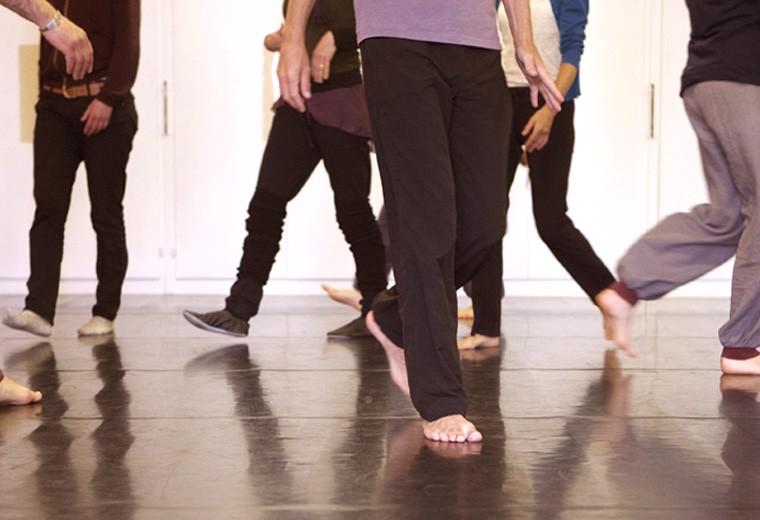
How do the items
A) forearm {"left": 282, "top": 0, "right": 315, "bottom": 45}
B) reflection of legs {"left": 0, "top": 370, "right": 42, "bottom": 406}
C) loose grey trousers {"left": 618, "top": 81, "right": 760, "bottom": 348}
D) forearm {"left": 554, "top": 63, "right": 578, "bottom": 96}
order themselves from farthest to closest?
forearm {"left": 554, "top": 63, "right": 578, "bottom": 96}, loose grey trousers {"left": 618, "top": 81, "right": 760, "bottom": 348}, reflection of legs {"left": 0, "top": 370, "right": 42, "bottom": 406}, forearm {"left": 282, "top": 0, "right": 315, "bottom": 45}

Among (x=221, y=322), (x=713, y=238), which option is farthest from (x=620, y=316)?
(x=221, y=322)

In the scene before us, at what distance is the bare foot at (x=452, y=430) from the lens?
170cm

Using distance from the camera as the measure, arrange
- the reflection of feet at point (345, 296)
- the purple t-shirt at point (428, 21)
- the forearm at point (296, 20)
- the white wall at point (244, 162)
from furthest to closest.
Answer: the white wall at point (244, 162) → the reflection of feet at point (345, 296) → the forearm at point (296, 20) → the purple t-shirt at point (428, 21)

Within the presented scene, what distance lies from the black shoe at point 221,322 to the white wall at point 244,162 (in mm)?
1709

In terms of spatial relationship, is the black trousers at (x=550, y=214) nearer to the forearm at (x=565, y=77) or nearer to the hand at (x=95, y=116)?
the forearm at (x=565, y=77)

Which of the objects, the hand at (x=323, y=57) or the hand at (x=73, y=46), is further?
the hand at (x=323, y=57)

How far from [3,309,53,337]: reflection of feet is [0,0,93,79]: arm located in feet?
2.48

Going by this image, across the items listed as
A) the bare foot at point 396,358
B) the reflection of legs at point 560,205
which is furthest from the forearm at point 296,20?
the reflection of legs at point 560,205

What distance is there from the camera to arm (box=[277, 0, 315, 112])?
1.90m

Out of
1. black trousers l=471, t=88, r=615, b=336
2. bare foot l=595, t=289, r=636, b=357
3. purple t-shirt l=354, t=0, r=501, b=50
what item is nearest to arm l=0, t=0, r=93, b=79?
purple t-shirt l=354, t=0, r=501, b=50

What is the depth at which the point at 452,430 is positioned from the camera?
1.71 metres

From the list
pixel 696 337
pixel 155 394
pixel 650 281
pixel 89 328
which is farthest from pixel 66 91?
pixel 696 337

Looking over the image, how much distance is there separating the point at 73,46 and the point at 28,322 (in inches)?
34.7

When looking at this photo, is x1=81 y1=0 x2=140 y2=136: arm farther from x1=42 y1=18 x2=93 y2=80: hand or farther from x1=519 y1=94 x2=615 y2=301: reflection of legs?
x1=519 y1=94 x2=615 y2=301: reflection of legs
